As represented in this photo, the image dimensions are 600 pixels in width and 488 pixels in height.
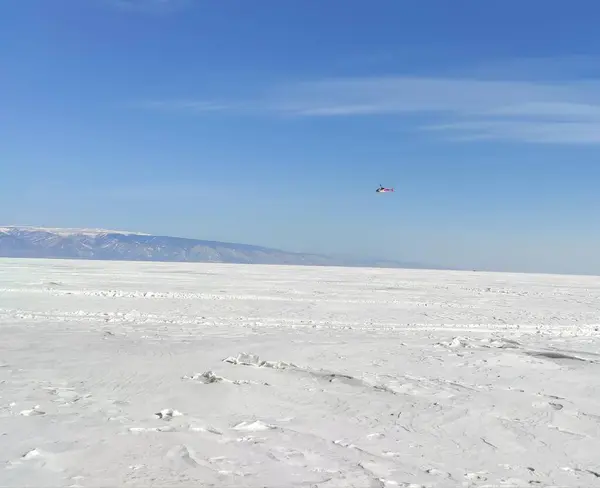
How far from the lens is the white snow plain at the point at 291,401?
5645 millimetres

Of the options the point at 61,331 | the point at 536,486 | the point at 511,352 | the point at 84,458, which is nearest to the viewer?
the point at 536,486

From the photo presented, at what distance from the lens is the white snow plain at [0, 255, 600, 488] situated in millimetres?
5645

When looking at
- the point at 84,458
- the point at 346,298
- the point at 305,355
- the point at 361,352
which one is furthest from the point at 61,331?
the point at 346,298

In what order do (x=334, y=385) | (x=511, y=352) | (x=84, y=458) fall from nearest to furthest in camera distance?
1. (x=84, y=458)
2. (x=334, y=385)
3. (x=511, y=352)

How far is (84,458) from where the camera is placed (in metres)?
5.72

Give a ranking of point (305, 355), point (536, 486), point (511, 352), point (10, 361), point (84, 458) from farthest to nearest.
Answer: point (511, 352) < point (305, 355) < point (10, 361) < point (84, 458) < point (536, 486)

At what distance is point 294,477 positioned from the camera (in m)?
5.46

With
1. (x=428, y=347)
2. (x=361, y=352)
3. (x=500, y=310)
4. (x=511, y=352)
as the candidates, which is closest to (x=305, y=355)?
(x=361, y=352)

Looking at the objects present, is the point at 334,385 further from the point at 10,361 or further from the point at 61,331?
the point at 61,331

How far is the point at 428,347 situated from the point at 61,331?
8.40 meters

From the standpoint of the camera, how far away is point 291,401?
8.10m

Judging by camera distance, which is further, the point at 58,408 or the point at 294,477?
the point at 58,408

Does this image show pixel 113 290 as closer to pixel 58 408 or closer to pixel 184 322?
pixel 184 322

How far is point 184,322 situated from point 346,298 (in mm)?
9340
